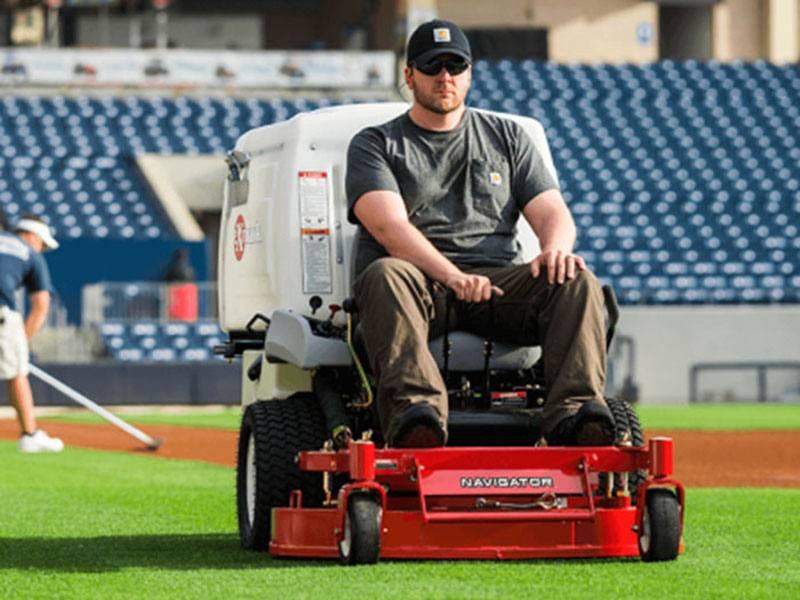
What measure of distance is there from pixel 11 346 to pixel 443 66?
9.87 metres

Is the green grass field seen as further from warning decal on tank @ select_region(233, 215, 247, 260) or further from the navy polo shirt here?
warning decal on tank @ select_region(233, 215, 247, 260)

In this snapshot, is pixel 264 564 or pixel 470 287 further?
pixel 264 564

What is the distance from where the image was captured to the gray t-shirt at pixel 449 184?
8555mm

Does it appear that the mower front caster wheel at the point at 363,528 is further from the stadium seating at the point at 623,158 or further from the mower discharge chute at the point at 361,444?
the stadium seating at the point at 623,158

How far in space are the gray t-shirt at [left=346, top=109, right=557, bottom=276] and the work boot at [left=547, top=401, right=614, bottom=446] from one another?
91cm

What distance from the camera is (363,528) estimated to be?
7742 millimetres

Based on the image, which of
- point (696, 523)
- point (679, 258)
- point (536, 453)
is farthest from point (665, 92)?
point (536, 453)

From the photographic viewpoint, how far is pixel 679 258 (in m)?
37.3

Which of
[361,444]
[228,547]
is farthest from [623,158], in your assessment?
[361,444]

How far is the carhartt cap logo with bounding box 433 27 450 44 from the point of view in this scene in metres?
8.38

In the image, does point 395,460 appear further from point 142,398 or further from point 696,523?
point 142,398

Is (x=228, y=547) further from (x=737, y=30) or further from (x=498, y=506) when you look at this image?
(x=737, y=30)

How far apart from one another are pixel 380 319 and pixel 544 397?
1.01 metres

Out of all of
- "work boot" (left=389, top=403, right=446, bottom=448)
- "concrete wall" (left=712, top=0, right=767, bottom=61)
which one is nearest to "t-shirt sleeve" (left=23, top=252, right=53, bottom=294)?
"work boot" (left=389, top=403, right=446, bottom=448)
